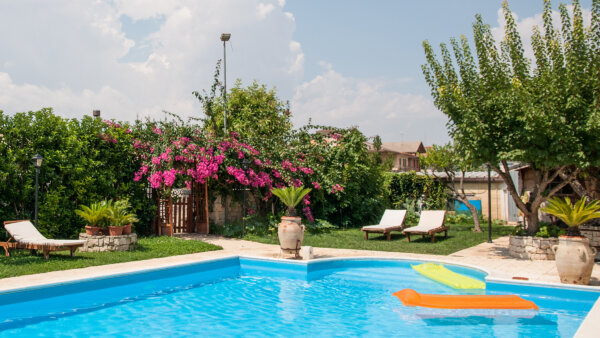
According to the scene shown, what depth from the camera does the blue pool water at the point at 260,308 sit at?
6379 millimetres

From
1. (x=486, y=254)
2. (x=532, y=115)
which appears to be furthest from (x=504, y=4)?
(x=486, y=254)

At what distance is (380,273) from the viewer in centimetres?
1027

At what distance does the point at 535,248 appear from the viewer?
35.6ft

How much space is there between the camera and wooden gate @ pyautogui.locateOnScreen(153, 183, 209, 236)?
16.0 m

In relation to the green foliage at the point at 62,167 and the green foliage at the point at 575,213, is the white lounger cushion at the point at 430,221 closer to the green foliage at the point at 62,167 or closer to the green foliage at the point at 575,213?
the green foliage at the point at 575,213

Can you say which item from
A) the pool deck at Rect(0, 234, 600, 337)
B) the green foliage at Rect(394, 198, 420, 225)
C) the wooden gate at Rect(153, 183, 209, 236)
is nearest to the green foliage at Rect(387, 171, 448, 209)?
the green foliage at Rect(394, 198, 420, 225)

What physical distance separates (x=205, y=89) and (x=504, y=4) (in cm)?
1149

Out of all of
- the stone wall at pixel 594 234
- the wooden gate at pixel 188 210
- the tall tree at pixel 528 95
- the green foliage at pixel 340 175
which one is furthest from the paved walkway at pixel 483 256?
the green foliage at pixel 340 175

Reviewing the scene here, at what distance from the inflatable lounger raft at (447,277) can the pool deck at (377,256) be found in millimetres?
351

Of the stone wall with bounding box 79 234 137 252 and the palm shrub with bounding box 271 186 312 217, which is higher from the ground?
the palm shrub with bounding box 271 186 312 217

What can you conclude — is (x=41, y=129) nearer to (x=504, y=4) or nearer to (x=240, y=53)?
(x=240, y=53)

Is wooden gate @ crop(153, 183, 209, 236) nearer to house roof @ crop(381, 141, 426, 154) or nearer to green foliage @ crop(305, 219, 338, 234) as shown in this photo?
green foliage @ crop(305, 219, 338, 234)

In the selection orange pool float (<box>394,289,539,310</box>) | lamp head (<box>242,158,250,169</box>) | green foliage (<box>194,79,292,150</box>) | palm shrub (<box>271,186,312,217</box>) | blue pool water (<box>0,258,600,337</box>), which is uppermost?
green foliage (<box>194,79,292,150</box>)

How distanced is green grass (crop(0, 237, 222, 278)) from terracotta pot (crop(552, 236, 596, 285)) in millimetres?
8229
